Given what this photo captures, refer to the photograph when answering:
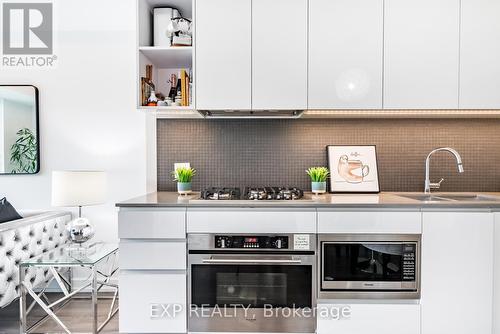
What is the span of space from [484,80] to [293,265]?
5.53ft

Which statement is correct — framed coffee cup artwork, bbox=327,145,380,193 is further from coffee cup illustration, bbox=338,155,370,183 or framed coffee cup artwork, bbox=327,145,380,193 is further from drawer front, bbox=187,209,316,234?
drawer front, bbox=187,209,316,234

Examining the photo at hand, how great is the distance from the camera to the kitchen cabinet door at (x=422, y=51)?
2039 mm

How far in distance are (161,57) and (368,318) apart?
7.04 feet

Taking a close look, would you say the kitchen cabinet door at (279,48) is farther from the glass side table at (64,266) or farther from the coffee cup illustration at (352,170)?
the glass side table at (64,266)

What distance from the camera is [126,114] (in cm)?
258

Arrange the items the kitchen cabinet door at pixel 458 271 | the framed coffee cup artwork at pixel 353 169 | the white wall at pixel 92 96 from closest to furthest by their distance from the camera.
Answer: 1. the kitchen cabinet door at pixel 458 271
2. the framed coffee cup artwork at pixel 353 169
3. the white wall at pixel 92 96

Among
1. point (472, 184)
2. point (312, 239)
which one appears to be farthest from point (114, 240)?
point (472, 184)

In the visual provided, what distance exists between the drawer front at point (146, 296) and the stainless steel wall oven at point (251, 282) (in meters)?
0.09

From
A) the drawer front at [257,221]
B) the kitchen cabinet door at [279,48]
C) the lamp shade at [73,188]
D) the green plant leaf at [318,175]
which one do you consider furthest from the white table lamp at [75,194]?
the green plant leaf at [318,175]

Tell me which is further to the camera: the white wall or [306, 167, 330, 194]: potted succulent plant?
the white wall

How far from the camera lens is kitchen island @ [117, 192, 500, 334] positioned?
1836mm

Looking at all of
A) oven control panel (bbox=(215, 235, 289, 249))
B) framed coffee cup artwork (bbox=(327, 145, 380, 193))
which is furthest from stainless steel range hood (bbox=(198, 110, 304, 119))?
oven control panel (bbox=(215, 235, 289, 249))

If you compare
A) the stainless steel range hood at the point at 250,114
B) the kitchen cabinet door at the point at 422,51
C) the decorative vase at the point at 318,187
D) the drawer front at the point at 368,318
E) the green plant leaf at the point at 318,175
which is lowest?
the drawer front at the point at 368,318

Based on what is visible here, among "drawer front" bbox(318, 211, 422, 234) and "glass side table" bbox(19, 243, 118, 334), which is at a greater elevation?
"drawer front" bbox(318, 211, 422, 234)
